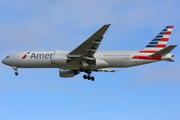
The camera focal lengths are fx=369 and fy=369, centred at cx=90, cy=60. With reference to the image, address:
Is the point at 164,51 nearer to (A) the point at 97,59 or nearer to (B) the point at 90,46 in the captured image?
(A) the point at 97,59

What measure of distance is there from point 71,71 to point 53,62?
21.2 feet

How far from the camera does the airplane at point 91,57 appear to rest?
43078 mm

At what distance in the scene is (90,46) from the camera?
4241 centimetres

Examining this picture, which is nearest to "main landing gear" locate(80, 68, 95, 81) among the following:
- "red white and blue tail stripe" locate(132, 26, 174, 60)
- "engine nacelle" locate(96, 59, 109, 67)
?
"engine nacelle" locate(96, 59, 109, 67)

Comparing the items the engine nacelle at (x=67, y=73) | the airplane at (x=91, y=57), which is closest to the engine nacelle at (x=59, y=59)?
the airplane at (x=91, y=57)

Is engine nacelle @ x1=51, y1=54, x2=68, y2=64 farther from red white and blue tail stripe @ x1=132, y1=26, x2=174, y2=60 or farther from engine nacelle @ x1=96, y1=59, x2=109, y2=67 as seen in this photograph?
red white and blue tail stripe @ x1=132, y1=26, x2=174, y2=60

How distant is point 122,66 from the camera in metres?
44.4

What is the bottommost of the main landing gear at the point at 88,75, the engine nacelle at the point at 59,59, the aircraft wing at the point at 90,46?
the main landing gear at the point at 88,75

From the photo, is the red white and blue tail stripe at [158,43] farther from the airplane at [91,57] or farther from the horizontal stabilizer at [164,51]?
the horizontal stabilizer at [164,51]

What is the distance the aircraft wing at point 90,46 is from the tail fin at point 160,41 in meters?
6.79

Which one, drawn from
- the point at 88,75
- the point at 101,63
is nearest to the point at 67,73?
the point at 88,75

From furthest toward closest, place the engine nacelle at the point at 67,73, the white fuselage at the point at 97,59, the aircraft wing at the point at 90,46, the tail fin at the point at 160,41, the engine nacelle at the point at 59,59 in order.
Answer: the engine nacelle at the point at 67,73 < the tail fin at the point at 160,41 < the white fuselage at the point at 97,59 < the engine nacelle at the point at 59,59 < the aircraft wing at the point at 90,46

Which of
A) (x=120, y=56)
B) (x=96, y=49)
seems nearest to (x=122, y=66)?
(x=120, y=56)

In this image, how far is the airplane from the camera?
1696 inches
